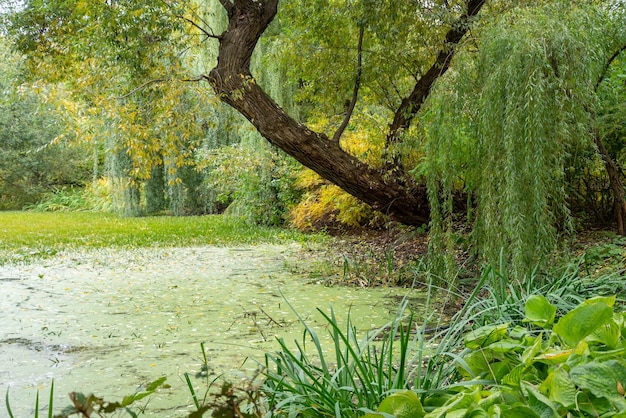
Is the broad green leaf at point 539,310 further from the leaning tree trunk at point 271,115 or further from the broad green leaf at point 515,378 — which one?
the leaning tree trunk at point 271,115

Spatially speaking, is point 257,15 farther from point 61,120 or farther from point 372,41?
point 61,120

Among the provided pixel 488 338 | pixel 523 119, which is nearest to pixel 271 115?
pixel 523 119

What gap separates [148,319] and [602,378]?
3.23 meters

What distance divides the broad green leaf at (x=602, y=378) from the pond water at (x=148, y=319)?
4.11 ft

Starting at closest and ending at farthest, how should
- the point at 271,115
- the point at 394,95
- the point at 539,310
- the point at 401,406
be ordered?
the point at 401,406, the point at 539,310, the point at 271,115, the point at 394,95

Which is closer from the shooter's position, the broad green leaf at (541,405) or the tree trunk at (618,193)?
the broad green leaf at (541,405)

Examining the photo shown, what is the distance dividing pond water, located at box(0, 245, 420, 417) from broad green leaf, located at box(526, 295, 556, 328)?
0.98m

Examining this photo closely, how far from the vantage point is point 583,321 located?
3.63ft

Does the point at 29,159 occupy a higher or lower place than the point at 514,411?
higher

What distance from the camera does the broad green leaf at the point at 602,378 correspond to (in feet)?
3.00

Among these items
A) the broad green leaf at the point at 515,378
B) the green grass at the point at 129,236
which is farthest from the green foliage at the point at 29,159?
the broad green leaf at the point at 515,378

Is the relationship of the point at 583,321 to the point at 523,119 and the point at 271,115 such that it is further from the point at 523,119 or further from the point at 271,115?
the point at 271,115

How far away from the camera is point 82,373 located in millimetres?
2668

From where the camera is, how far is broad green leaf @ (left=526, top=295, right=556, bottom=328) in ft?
4.46
